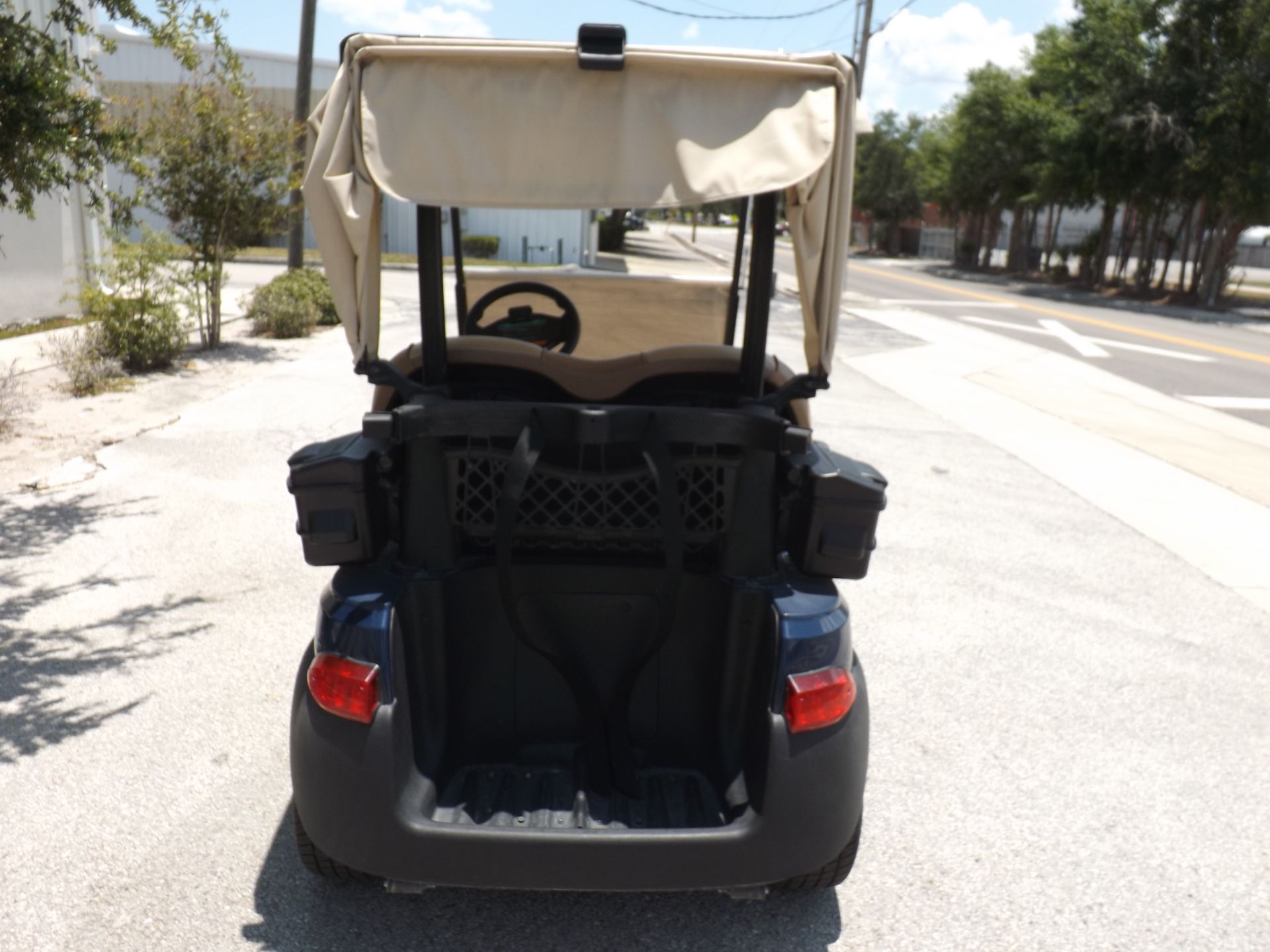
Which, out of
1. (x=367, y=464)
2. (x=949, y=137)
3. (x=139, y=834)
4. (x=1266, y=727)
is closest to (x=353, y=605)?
(x=367, y=464)

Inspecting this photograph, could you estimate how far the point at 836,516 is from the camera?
2.67 m

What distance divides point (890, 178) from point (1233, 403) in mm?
47666

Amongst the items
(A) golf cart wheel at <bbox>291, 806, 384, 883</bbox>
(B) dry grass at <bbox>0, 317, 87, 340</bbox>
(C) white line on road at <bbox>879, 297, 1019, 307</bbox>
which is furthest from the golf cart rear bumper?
(C) white line on road at <bbox>879, 297, 1019, 307</bbox>

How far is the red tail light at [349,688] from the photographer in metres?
2.46

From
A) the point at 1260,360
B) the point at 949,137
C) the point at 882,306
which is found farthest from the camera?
the point at 949,137

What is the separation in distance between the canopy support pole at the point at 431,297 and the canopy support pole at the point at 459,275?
3.50ft

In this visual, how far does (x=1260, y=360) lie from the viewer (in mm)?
17391

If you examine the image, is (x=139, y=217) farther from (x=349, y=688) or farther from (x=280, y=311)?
(x=349, y=688)

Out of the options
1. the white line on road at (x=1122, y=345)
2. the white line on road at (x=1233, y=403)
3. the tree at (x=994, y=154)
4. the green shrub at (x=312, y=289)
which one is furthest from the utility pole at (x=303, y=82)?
the tree at (x=994, y=154)

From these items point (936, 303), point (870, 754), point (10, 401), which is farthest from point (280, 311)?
point (936, 303)

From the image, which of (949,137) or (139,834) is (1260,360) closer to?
(139,834)

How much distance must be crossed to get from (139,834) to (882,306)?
882 inches

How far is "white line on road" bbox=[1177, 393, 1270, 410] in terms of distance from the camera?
12320 mm

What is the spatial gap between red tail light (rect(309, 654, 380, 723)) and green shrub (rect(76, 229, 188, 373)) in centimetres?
864
